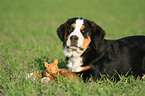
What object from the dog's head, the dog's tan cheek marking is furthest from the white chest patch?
the dog's tan cheek marking

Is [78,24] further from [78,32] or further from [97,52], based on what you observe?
[97,52]

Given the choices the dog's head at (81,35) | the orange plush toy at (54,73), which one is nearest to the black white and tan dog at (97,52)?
the dog's head at (81,35)

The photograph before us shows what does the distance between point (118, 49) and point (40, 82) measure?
1.77 m

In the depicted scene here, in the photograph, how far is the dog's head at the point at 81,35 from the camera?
3.63 metres

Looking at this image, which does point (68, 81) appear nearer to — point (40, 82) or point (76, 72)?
point (76, 72)

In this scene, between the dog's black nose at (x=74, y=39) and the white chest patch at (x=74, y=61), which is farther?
the white chest patch at (x=74, y=61)

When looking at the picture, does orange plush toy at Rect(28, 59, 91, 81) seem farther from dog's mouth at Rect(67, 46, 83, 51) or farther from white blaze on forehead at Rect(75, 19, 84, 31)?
white blaze on forehead at Rect(75, 19, 84, 31)

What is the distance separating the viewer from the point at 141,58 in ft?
13.3

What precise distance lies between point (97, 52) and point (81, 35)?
0.50 m

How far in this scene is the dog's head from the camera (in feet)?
11.9

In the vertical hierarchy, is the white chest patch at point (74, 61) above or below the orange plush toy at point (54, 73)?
above

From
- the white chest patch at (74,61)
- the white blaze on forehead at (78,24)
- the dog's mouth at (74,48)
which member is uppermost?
the white blaze on forehead at (78,24)

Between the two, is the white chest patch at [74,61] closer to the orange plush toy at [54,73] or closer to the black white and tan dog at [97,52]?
the black white and tan dog at [97,52]

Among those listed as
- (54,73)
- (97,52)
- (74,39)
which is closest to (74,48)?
(74,39)
